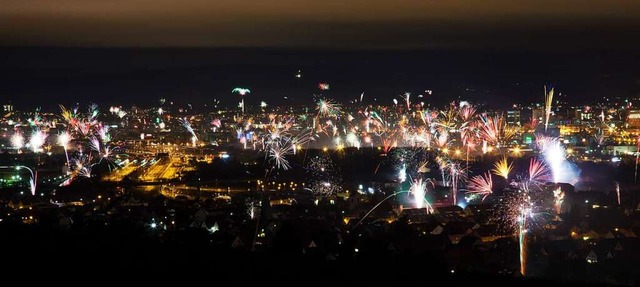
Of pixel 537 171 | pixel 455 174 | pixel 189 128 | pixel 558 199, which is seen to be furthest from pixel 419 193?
pixel 189 128

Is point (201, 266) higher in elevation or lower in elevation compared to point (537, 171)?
lower

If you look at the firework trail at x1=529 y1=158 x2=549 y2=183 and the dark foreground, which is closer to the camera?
the dark foreground

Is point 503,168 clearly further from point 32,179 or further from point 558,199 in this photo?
point 32,179

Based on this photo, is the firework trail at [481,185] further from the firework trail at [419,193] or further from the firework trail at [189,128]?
the firework trail at [189,128]

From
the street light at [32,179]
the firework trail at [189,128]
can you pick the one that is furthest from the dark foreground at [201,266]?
the firework trail at [189,128]

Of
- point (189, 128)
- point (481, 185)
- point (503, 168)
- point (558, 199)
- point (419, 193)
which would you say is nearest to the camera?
point (558, 199)

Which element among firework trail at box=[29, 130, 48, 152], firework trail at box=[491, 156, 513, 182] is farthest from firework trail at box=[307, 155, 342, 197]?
firework trail at box=[29, 130, 48, 152]

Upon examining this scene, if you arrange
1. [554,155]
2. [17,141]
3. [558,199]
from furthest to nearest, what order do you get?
[17,141] < [554,155] < [558,199]

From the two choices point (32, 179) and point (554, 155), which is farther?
point (554, 155)

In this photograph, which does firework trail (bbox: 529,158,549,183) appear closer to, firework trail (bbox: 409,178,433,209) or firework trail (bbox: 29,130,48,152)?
Result: firework trail (bbox: 409,178,433,209)

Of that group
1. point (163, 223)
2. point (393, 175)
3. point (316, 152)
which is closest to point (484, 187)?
point (393, 175)

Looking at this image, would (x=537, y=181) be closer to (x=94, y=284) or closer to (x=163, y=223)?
(x=163, y=223)

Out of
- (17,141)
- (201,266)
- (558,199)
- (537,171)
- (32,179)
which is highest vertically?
(17,141)
